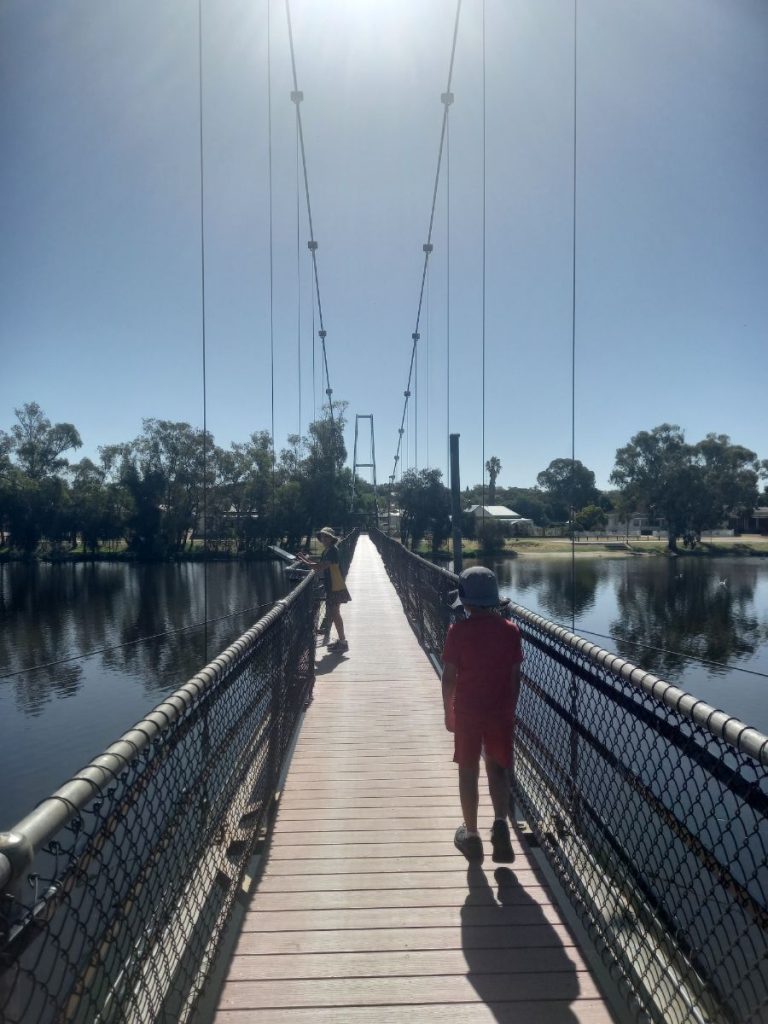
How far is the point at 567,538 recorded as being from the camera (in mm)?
54312

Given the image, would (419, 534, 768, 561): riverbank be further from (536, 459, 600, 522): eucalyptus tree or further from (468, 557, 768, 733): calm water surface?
(536, 459, 600, 522): eucalyptus tree

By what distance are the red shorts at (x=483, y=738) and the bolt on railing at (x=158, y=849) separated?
2.51ft

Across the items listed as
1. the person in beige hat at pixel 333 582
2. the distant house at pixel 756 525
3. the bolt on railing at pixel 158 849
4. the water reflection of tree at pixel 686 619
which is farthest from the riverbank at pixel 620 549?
the bolt on railing at pixel 158 849

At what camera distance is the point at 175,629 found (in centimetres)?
1848

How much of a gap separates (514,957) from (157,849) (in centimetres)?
98

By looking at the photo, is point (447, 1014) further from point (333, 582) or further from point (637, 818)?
point (333, 582)

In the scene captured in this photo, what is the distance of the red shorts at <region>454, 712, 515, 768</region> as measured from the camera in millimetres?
2336

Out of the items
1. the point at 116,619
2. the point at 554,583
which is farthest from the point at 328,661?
the point at 554,583

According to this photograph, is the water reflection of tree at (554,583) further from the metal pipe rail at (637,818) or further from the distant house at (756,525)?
the distant house at (756,525)

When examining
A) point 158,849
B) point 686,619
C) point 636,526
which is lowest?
point 686,619

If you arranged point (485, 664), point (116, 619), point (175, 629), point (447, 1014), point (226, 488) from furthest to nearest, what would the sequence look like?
point (226, 488) → point (116, 619) → point (175, 629) → point (485, 664) → point (447, 1014)

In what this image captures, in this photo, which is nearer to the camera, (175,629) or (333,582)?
(333,582)

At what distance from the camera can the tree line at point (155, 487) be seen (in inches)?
1551

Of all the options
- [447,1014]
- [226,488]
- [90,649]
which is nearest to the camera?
[447,1014]
